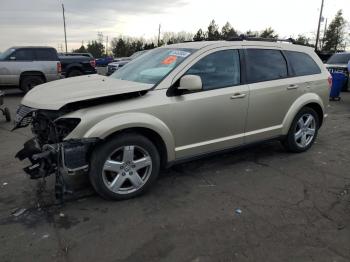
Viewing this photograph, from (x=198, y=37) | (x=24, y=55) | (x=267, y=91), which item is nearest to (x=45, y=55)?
(x=24, y=55)

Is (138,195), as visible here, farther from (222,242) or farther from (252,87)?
(252,87)

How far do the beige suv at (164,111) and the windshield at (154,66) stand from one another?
0.02m

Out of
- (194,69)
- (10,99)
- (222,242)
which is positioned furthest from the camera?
(10,99)

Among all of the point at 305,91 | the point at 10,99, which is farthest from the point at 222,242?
the point at 10,99

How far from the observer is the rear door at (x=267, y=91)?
4.76m

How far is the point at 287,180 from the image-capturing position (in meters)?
4.56

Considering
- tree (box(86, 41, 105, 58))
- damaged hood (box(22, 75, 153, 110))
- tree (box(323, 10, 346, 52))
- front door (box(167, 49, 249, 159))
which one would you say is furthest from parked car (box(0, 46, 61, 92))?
tree (box(86, 41, 105, 58))

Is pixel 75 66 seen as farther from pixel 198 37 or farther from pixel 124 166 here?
pixel 124 166

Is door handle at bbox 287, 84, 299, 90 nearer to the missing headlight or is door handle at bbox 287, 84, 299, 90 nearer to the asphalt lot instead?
the asphalt lot

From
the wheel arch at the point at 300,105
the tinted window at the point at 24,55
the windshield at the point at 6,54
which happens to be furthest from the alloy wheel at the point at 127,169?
the windshield at the point at 6,54

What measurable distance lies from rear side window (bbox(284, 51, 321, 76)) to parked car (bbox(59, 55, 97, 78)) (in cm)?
1240

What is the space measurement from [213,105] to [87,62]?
1325cm

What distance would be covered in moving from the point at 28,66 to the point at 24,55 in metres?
0.52

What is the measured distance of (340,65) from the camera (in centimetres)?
1398
